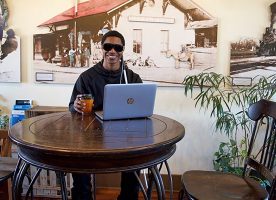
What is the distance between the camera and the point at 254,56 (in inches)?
95.0

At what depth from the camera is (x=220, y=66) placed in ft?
8.02

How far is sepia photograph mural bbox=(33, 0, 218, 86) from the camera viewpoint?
2.40 meters

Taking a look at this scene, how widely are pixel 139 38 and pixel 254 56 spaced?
44.0 inches

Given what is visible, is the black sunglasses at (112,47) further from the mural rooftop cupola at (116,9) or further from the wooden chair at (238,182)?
the wooden chair at (238,182)

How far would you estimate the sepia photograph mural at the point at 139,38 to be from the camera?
2404 mm

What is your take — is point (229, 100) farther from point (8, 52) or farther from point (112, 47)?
point (8, 52)

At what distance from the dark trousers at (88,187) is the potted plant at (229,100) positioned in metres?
0.80

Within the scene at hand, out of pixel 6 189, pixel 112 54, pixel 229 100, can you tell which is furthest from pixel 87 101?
pixel 229 100

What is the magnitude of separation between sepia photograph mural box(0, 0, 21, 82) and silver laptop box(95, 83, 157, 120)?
149cm

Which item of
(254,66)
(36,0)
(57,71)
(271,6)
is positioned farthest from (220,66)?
(36,0)

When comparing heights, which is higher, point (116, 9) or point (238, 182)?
point (116, 9)

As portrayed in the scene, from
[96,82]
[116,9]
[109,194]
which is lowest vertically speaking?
[109,194]

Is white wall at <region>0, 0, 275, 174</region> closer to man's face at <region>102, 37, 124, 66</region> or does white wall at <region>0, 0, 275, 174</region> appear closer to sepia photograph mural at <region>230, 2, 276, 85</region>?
sepia photograph mural at <region>230, 2, 276, 85</region>

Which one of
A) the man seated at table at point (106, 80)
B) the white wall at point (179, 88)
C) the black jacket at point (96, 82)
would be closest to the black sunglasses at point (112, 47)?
the man seated at table at point (106, 80)
